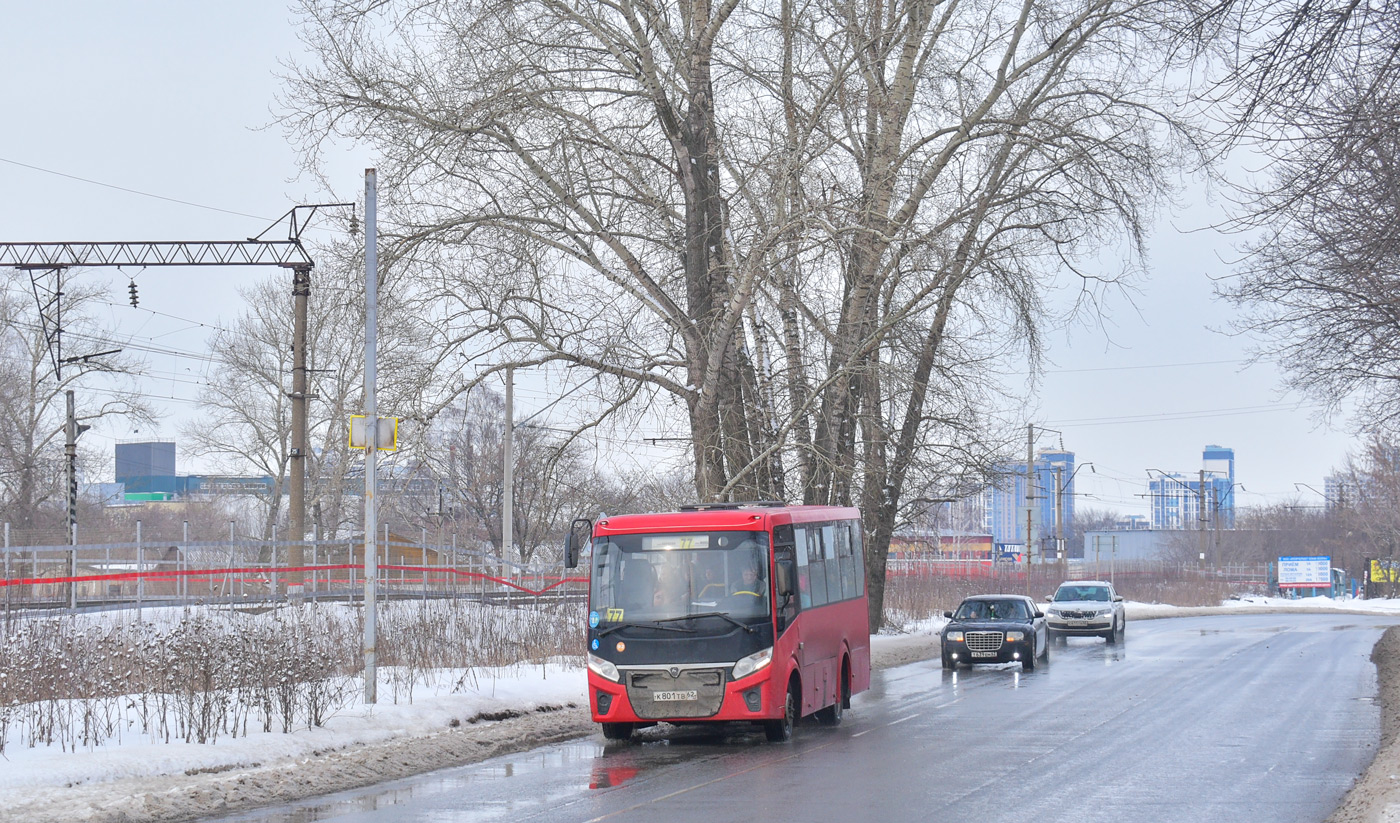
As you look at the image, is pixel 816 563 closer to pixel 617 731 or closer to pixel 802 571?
pixel 802 571

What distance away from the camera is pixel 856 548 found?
824 inches

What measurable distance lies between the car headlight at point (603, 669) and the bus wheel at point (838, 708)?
3.50 meters

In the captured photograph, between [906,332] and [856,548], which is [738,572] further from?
[906,332]

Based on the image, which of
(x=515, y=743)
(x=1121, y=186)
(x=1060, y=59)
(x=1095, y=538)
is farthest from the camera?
(x=1095, y=538)

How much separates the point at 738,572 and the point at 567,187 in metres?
10.2

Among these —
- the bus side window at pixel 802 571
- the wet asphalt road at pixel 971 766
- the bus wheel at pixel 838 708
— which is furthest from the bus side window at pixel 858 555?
the bus side window at pixel 802 571

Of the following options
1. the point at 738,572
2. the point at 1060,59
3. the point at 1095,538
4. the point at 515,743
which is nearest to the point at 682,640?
the point at 738,572

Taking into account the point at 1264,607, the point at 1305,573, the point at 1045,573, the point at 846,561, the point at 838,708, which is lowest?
the point at 1264,607

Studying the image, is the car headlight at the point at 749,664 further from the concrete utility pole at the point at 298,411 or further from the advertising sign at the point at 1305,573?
the advertising sign at the point at 1305,573

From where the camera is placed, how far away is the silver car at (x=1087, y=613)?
38875 millimetres

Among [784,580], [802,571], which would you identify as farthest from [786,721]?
[802,571]

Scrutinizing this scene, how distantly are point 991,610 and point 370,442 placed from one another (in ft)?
55.1

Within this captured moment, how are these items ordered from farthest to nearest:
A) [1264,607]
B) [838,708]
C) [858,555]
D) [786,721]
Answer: [1264,607] < [858,555] < [838,708] < [786,721]

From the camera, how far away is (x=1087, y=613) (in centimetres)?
3903
